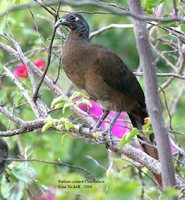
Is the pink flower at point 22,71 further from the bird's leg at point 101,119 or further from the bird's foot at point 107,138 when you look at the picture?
the bird's foot at point 107,138

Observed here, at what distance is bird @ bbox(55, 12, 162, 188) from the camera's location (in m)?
3.93

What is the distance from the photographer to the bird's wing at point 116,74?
398 centimetres

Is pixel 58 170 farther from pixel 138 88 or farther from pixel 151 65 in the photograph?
pixel 151 65

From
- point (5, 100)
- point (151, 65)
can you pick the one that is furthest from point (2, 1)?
point (151, 65)

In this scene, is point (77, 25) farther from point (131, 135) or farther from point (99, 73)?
point (131, 135)

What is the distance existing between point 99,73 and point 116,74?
0.13 meters

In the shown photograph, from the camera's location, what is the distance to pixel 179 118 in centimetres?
598

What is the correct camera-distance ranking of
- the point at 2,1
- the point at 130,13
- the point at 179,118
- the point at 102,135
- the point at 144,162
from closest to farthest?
the point at 130,13, the point at 144,162, the point at 102,135, the point at 2,1, the point at 179,118

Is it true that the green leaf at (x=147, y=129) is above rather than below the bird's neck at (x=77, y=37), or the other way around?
below

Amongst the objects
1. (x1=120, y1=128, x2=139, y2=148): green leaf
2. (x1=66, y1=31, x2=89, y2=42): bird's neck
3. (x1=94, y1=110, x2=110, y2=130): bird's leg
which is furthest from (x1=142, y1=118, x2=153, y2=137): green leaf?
(x1=66, y1=31, x2=89, y2=42): bird's neck

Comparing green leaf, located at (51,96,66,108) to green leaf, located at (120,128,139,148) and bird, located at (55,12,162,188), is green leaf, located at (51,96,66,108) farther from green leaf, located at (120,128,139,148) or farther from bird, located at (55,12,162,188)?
bird, located at (55,12,162,188)

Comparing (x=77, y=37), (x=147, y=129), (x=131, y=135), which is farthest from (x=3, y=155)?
(x=131, y=135)

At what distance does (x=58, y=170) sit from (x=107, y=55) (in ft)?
3.98

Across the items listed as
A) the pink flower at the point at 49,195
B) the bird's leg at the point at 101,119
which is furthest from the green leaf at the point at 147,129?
the pink flower at the point at 49,195
